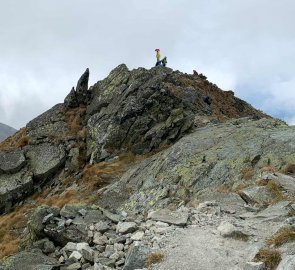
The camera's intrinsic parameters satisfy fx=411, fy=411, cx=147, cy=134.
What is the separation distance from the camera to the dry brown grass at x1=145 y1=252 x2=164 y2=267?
46.8ft

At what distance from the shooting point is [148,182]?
102ft

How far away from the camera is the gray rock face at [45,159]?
41.3m

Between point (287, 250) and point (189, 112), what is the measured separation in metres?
29.7

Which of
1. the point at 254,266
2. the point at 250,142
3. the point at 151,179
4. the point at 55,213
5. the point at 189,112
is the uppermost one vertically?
the point at 189,112

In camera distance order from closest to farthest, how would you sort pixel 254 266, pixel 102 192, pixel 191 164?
pixel 254 266
pixel 191 164
pixel 102 192

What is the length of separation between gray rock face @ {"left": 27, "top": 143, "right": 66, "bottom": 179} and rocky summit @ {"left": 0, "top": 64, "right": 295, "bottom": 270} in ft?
0.38

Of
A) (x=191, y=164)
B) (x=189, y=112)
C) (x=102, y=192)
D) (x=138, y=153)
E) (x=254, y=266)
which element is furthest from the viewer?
(x=189, y=112)

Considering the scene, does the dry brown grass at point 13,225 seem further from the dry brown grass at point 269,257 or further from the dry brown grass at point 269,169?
the dry brown grass at point 269,257

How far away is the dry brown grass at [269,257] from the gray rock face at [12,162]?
3329cm

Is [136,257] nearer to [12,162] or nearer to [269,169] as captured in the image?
[269,169]

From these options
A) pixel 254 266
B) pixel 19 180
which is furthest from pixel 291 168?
pixel 19 180

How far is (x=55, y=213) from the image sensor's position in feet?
63.0

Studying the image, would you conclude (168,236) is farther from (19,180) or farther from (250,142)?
(19,180)

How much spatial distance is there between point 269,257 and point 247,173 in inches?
536
